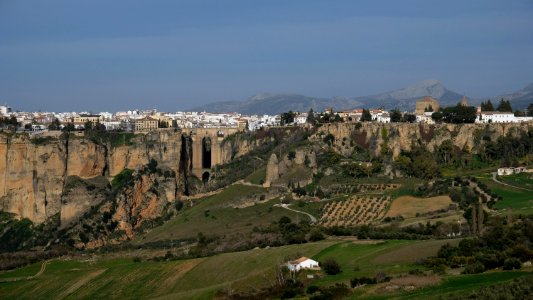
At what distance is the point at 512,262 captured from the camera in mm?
41656

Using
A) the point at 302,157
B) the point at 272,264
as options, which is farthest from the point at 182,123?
the point at 272,264

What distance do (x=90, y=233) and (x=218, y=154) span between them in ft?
64.8

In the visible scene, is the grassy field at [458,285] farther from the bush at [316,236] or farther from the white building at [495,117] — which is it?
the white building at [495,117]

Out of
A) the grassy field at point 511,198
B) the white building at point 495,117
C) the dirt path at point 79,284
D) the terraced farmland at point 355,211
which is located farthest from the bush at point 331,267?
the white building at point 495,117

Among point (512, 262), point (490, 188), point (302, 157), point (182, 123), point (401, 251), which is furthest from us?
point (182, 123)

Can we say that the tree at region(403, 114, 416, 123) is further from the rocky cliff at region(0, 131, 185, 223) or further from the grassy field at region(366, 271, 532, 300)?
the grassy field at region(366, 271, 532, 300)

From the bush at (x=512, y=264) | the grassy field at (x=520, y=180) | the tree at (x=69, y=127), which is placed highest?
the tree at (x=69, y=127)

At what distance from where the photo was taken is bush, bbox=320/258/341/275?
154 ft

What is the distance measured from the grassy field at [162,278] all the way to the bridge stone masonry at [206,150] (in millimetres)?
36439

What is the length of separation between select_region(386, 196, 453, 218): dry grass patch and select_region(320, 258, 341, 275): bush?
19.8 metres

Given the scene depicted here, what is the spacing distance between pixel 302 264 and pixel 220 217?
2868 centimetres

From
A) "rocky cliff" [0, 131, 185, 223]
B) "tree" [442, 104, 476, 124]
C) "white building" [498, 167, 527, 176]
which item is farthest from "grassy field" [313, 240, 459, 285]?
"rocky cliff" [0, 131, 185, 223]

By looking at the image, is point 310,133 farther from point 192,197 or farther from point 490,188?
point 490,188

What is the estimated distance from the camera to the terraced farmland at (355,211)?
224ft
